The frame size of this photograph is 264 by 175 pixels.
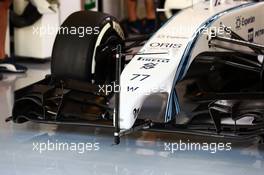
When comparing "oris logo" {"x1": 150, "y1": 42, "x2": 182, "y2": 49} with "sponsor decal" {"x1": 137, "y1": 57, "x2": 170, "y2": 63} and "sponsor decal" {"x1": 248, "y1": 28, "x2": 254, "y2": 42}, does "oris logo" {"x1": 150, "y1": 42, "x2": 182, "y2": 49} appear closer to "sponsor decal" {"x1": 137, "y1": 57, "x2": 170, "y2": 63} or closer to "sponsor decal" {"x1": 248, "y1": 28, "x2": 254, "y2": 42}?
"sponsor decal" {"x1": 137, "y1": 57, "x2": 170, "y2": 63}

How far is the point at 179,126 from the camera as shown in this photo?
343 cm

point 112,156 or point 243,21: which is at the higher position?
point 243,21

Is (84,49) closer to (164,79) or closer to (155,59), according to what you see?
(155,59)

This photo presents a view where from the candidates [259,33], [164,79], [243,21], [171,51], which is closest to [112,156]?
[164,79]

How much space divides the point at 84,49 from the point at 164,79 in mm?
685

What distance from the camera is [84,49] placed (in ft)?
12.8

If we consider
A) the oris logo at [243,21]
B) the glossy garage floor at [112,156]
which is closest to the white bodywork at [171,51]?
the oris logo at [243,21]

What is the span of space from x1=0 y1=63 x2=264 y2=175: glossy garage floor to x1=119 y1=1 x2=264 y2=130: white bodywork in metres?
0.25

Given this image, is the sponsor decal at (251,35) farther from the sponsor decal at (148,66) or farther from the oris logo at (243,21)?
the sponsor decal at (148,66)

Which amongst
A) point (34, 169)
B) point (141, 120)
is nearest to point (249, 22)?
point (141, 120)

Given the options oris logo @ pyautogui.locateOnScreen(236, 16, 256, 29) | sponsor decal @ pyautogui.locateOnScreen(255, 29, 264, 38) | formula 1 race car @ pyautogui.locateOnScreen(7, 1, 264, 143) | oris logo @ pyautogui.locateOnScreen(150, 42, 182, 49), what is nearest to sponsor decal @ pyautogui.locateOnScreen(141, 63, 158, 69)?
formula 1 race car @ pyautogui.locateOnScreen(7, 1, 264, 143)

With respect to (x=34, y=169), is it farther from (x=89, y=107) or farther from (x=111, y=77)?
(x=111, y=77)

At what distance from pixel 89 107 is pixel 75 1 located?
365 centimetres

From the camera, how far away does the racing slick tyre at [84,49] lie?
12.8 feet
